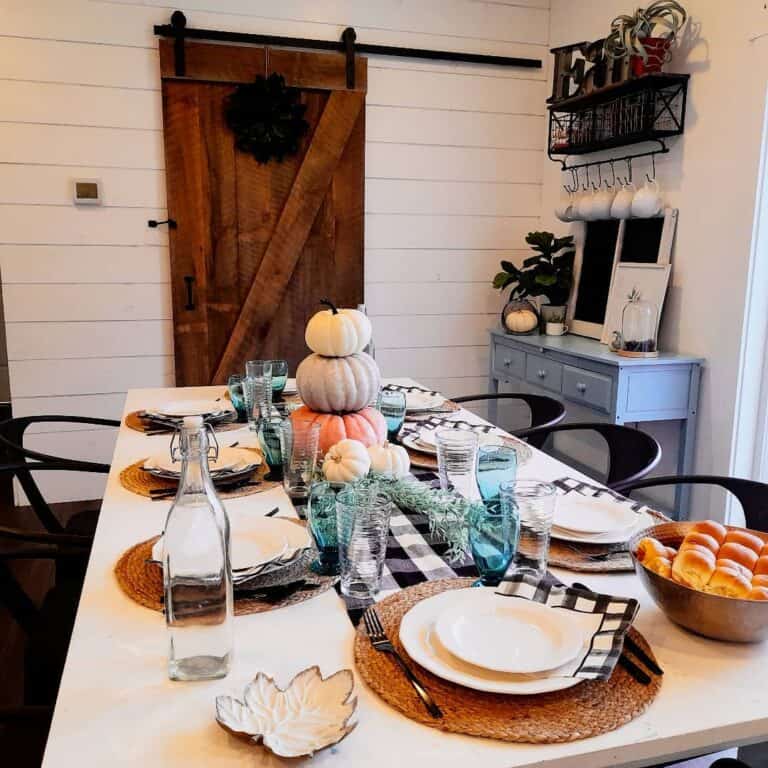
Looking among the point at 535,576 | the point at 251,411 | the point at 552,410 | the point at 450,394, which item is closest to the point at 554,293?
the point at 450,394

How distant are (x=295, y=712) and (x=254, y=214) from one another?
3.25 metres

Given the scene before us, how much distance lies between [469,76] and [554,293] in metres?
1.29

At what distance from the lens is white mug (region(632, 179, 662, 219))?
122 inches

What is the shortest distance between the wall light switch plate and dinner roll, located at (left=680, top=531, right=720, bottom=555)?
10.7 feet

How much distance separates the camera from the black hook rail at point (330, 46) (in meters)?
3.45

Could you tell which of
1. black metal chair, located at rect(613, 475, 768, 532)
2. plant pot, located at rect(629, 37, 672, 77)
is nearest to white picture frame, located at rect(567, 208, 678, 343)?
plant pot, located at rect(629, 37, 672, 77)

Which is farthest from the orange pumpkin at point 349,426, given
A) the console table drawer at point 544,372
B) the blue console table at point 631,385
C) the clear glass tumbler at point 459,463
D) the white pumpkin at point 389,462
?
the console table drawer at point 544,372

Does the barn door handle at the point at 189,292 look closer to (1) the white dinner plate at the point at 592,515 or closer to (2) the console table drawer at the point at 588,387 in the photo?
(2) the console table drawer at the point at 588,387

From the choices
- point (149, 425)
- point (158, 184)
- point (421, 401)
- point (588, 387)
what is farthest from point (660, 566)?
point (158, 184)

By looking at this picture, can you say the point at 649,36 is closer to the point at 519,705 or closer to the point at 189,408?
the point at 189,408

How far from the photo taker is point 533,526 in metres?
1.12

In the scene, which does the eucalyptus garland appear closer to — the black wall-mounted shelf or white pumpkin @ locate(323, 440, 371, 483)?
the black wall-mounted shelf

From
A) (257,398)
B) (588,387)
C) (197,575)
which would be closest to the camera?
(197,575)

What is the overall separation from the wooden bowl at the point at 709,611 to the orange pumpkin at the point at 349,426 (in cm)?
78
